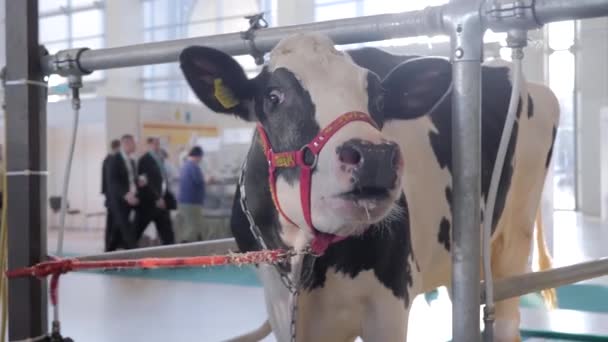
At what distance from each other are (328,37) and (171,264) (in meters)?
0.53

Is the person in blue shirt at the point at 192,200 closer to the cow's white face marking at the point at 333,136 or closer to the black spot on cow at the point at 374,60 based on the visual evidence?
the black spot on cow at the point at 374,60

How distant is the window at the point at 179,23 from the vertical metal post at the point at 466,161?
9.57m

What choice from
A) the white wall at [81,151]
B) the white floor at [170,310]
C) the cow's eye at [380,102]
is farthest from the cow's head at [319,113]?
the white wall at [81,151]

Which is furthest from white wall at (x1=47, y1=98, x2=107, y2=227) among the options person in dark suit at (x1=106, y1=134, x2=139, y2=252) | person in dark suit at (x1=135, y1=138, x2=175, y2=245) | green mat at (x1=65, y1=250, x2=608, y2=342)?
green mat at (x1=65, y1=250, x2=608, y2=342)

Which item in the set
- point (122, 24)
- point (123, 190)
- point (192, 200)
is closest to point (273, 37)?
point (123, 190)

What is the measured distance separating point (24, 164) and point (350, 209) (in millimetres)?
880

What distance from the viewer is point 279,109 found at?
1412 millimetres

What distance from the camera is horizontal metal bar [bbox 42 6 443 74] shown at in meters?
1.31

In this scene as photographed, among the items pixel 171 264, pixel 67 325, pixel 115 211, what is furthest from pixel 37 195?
pixel 115 211

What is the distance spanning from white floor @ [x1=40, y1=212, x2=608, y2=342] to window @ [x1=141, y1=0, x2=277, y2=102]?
502 cm

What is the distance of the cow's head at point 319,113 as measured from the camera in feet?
4.00

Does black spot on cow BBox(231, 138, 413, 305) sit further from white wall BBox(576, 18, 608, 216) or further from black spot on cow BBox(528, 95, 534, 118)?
white wall BBox(576, 18, 608, 216)

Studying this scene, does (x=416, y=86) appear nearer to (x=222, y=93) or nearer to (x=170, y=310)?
(x=222, y=93)

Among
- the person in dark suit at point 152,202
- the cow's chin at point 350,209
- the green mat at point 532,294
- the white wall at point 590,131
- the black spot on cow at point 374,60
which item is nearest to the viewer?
the cow's chin at point 350,209
